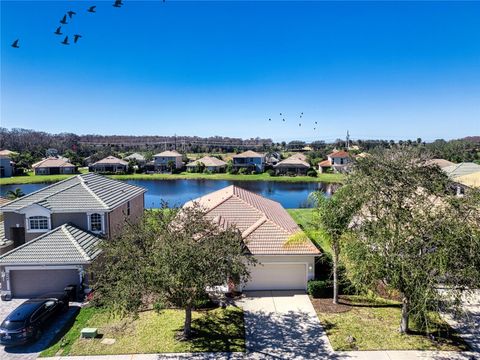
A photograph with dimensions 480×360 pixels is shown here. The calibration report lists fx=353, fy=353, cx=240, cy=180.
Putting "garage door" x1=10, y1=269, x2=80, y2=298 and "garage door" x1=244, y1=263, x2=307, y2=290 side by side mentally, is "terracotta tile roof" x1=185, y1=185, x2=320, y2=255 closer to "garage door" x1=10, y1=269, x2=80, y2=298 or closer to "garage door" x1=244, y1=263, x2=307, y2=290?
"garage door" x1=244, y1=263, x2=307, y2=290

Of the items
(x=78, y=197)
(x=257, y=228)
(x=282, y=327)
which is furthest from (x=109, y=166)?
(x=282, y=327)

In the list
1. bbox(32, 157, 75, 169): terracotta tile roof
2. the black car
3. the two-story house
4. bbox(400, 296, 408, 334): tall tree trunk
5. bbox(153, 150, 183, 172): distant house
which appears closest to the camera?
the black car

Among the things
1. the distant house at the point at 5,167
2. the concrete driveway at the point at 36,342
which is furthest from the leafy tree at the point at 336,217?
the distant house at the point at 5,167

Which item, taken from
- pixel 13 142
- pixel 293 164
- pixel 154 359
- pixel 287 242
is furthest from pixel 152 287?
pixel 13 142

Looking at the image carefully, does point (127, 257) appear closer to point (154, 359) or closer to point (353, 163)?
point (154, 359)

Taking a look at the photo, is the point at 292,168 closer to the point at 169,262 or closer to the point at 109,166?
the point at 109,166

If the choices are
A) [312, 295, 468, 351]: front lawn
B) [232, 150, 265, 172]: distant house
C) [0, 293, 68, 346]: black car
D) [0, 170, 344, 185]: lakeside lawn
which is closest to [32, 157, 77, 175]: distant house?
[0, 170, 344, 185]: lakeside lawn
